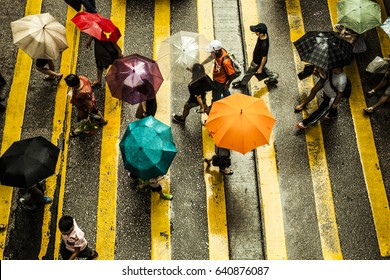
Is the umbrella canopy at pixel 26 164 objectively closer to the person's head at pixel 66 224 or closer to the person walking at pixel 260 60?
the person's head at pixel 66 224

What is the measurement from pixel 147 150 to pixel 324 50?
138 inches

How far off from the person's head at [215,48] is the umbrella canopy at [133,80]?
103cm

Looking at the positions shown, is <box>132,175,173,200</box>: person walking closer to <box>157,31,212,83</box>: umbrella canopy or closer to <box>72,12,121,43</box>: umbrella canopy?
<box>157,31,212,83</box>: umbrella canopy

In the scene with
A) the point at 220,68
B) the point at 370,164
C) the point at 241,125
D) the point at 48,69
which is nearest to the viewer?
the point at 241,125

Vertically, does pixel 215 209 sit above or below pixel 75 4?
below

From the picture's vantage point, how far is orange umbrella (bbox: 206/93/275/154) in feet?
22.2

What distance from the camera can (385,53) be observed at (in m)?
9.80

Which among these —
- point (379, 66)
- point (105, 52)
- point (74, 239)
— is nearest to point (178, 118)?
point (105, 52)

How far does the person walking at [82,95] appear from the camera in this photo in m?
7.20

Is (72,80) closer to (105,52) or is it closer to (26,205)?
(105,52)

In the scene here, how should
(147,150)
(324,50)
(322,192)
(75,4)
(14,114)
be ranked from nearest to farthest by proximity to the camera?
(147,150) → (324,50) → (322,192) → (14,114) → (75,4)

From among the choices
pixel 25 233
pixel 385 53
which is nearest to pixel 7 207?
pixel 25 233

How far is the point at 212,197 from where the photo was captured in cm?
822

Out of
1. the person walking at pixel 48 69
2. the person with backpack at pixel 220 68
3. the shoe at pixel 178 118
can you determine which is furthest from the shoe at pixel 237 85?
the person walking at pixel 48 69
